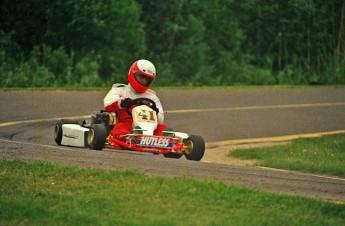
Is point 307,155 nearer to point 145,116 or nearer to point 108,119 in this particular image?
point 145,116

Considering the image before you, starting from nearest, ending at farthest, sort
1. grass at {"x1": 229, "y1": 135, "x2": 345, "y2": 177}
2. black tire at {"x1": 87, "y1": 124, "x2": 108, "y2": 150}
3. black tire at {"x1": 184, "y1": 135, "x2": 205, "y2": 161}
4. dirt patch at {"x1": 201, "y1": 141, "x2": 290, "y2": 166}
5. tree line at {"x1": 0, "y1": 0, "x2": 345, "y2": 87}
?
black tire at {"x1": 184, "y1": 135, "x2": 205, "y2": 161} → black tire at {"x1": 87, "y1": 124, "x2": 108, "y2": 150} → grass at {"x1": 229, "y1": 135, "x2": 345, "y2": 177} → dirt patch at {"x1": 201, "y1": 141, "x2": 290, "y2": 166} → tree line at {"x1": 0, "y1": 0, "x2": 345, "y2": 87}

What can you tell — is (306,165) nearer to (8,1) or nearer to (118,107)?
(118,107)

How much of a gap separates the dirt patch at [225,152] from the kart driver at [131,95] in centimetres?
199

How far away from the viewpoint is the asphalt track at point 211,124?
13.0 metres

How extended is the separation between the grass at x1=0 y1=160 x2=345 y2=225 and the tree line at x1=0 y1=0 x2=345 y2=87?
15749mm

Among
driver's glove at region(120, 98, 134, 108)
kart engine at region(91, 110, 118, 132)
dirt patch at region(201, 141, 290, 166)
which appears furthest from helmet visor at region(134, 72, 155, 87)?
dirt patch at region(201, 141, 290, 166)

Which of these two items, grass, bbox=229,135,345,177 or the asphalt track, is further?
grass, bbox=229,135,345,177

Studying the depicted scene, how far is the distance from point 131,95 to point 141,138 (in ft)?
4.12

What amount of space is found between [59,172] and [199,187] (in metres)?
1.63

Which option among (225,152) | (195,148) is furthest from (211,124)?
(195,148)

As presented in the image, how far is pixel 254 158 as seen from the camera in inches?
717

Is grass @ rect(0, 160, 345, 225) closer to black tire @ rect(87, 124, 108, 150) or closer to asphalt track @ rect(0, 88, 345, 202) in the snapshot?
asphalt track @ rect(0, 88, 345, 202)

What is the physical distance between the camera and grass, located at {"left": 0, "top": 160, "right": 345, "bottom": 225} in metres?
9.82

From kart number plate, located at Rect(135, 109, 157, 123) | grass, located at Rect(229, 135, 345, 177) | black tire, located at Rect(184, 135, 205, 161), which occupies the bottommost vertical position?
grass, located at Rect(229, 135, 345, 177)
